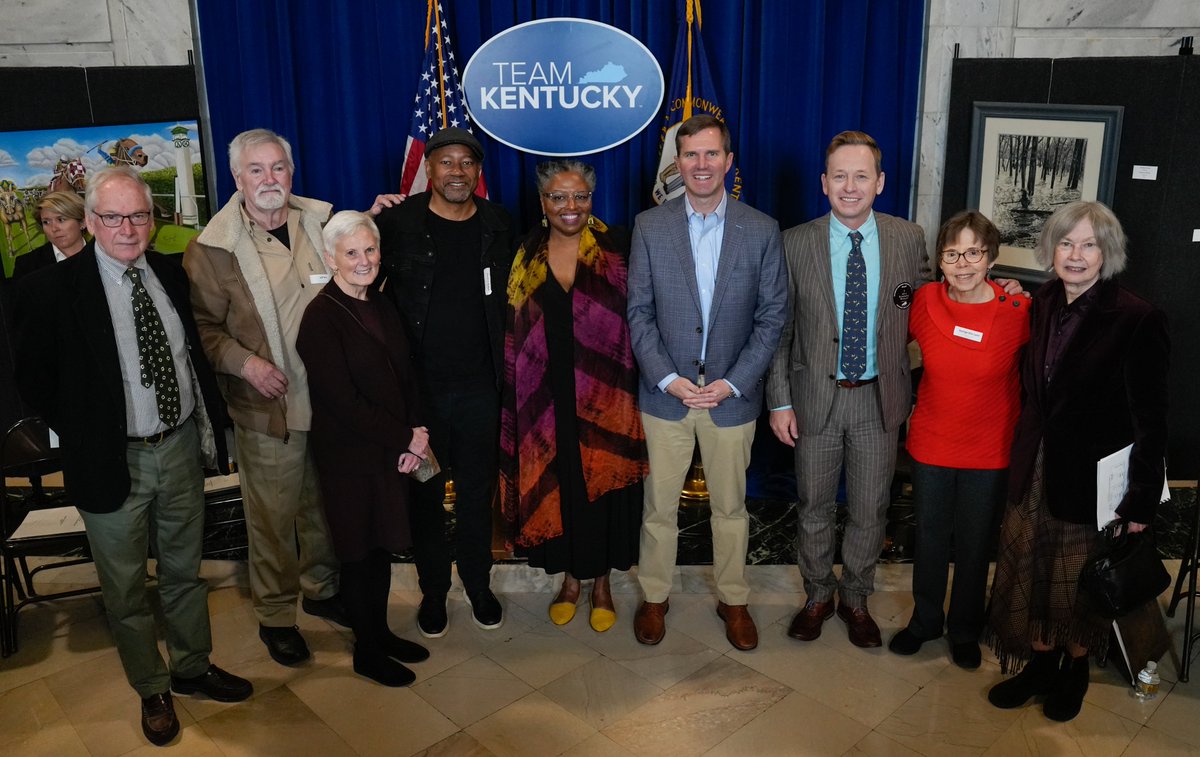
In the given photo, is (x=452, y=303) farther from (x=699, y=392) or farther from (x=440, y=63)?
(x=440, y=63)

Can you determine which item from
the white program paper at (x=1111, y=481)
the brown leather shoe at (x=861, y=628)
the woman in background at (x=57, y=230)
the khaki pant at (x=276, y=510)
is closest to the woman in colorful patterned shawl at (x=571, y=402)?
the khaki pant at (x=276, y=510)

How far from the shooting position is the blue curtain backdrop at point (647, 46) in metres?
4.35

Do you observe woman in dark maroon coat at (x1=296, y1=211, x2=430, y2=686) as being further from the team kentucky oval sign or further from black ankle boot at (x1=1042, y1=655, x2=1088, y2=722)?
black ankle boot at (x1=1042, y1=655, x2=1088, y2=722)

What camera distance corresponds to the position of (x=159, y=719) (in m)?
2.98

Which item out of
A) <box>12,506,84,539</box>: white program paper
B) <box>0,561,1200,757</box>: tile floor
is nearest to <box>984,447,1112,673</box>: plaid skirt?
<box>0,561,1200,757</box>: tile floor

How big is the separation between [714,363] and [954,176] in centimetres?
203

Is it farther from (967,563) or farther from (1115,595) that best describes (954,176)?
(1115,595)

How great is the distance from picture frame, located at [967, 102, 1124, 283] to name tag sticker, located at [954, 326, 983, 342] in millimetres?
1491

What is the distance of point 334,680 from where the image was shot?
329 cm

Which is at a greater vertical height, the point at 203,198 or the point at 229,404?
the point at 203,198

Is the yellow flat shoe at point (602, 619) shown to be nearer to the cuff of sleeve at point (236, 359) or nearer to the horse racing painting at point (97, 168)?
the cuff of sleeve at point (236, 359)

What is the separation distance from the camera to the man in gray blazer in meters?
3.15

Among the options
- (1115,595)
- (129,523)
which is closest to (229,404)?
(129,523)

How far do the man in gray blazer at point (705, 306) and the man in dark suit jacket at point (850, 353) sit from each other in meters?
0.11
